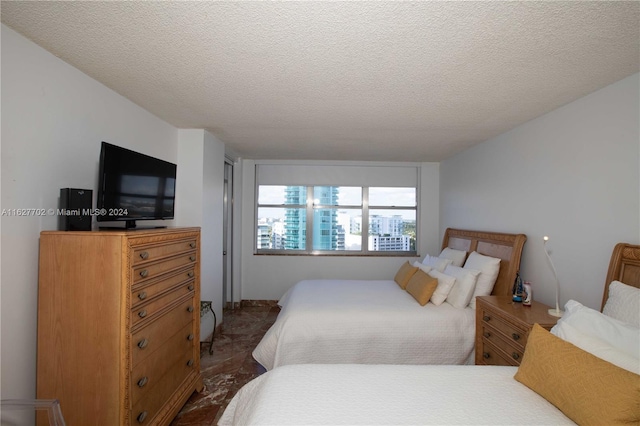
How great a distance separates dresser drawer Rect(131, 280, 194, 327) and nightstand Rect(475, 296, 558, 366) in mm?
2453

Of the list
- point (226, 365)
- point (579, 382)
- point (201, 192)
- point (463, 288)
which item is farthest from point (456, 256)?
point (201, 192)

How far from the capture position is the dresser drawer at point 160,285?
1819 millimetres

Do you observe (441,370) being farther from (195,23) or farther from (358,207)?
(358,207)

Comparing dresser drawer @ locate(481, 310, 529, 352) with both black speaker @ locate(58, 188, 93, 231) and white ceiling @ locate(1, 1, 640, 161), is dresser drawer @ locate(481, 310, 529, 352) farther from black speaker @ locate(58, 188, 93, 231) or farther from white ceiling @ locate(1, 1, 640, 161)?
black speaker @ locate(58, 188, 93, 231)

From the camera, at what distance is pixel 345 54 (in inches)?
68.2

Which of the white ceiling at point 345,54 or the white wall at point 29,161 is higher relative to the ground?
the white ceiling at point 345,54

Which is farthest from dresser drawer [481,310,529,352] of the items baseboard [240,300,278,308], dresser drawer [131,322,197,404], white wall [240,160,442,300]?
baseboard [240,300,278,308]

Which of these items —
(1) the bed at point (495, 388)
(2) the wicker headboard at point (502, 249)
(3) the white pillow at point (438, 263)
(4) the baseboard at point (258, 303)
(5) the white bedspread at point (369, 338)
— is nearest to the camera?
(1) the bed at point (495, 388)

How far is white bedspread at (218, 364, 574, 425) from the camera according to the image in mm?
1307

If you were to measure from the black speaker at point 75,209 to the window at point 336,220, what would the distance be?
3.38 meters

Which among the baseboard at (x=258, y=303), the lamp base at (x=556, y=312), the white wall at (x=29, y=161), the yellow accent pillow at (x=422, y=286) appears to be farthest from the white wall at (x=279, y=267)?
the white wall at (x=29, y=161)

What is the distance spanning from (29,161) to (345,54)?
73.7 inches

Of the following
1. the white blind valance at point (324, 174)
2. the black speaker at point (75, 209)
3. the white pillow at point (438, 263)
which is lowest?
the white pillow at point (438, 263)

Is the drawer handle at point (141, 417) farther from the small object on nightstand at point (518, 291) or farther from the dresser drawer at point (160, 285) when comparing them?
the small object on nightstand at point (518, 291)
